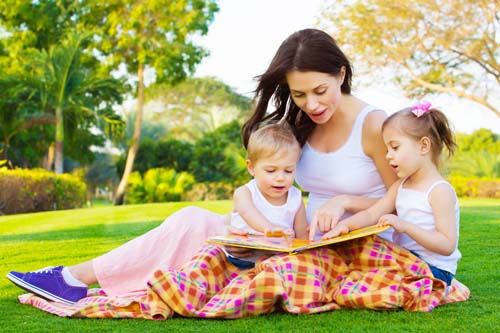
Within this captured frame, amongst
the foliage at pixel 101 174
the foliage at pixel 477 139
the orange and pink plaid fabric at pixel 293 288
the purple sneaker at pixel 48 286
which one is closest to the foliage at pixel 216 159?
the foliage at pixel 101 174

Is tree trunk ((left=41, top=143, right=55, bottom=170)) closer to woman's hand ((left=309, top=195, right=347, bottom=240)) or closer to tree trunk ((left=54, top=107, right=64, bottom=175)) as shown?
tree trunk ((left=54, top=107, right=64, bottom=175))

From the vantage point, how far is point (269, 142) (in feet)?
10.1

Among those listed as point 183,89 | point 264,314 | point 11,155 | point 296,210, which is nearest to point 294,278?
point 264,314

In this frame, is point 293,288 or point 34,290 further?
point 34,290

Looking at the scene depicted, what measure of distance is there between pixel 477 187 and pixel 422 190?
56.8ft

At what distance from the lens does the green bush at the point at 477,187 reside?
61.8 ft

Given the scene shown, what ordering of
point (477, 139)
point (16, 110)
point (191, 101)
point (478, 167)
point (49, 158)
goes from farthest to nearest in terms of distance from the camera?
point (191, 101), point (477, 139), point (49, 158), point (16, 110), point (478, 167)

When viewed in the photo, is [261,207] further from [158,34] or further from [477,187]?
[158,34]

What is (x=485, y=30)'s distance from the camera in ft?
69.1

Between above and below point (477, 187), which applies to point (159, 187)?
below

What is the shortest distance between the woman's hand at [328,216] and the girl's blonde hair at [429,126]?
41 centimetres

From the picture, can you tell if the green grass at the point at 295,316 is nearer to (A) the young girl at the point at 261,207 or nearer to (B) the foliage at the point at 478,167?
(A) the young girl at the point at 261,207

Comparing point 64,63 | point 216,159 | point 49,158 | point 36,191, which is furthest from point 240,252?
point 49,158

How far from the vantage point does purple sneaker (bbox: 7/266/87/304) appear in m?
3.04
